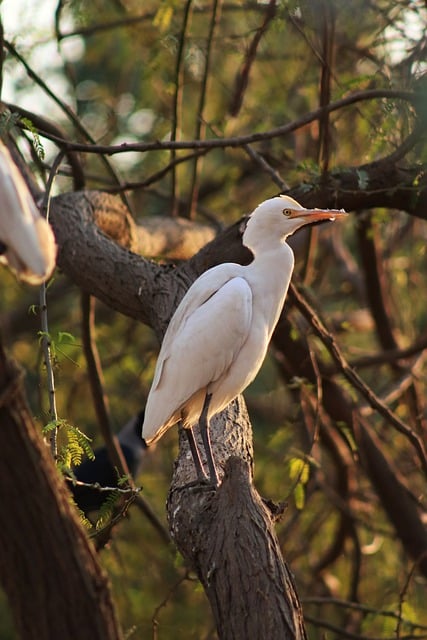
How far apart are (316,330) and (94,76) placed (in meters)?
6.60

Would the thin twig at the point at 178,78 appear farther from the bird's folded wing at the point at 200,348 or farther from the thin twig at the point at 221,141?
the bird's folded wing at the point at 200,348

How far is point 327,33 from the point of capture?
4.43m

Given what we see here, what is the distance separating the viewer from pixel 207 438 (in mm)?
3625

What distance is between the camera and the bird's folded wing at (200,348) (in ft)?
12.6

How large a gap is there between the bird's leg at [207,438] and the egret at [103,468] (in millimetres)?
1294

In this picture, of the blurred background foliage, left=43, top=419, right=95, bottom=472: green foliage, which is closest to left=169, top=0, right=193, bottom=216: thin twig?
the blurred background foliage

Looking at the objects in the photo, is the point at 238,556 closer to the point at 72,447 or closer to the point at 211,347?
the point at 72,447

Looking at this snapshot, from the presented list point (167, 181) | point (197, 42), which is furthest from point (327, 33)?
point (167, 181)

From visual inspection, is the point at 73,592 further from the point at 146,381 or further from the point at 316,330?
the point at 146,381

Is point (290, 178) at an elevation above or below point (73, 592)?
above

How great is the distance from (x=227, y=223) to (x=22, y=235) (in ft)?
16.8

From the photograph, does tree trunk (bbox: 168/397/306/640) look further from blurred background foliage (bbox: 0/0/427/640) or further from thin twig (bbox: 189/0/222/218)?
thin twig (bbox: 189/0/222/218)

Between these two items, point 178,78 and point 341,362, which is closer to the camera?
point 341,362

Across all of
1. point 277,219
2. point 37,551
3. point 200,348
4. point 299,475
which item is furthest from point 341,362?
point 37,551
